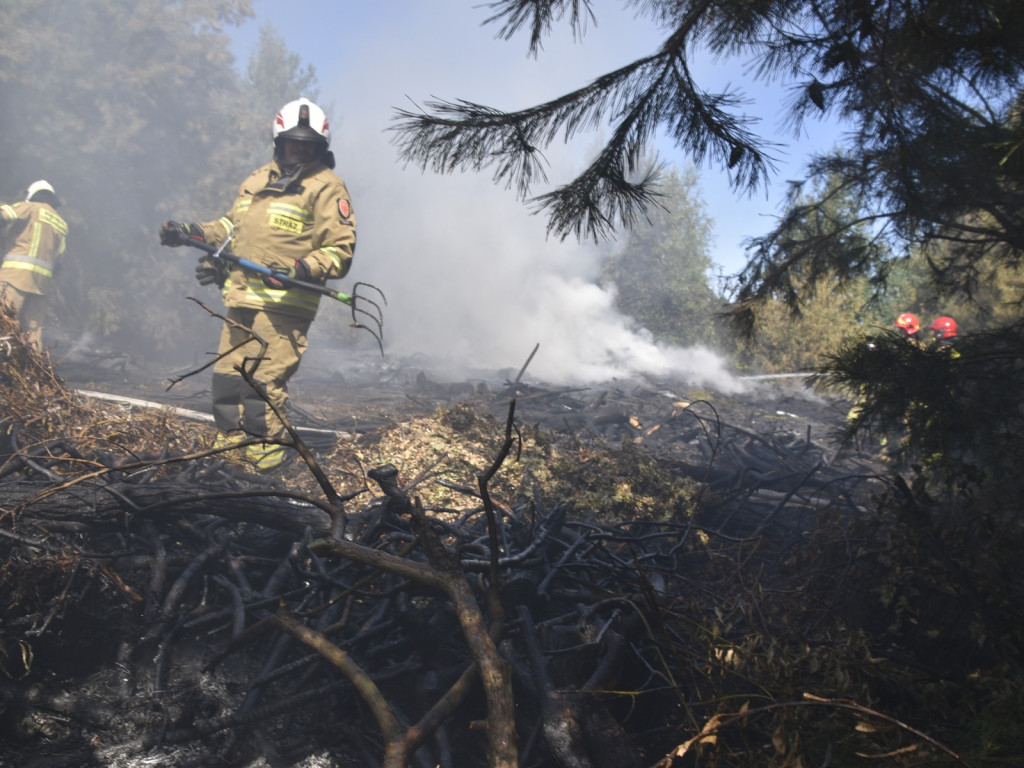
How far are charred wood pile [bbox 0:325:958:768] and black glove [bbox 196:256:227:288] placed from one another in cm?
176

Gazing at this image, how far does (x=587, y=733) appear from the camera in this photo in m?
1.84

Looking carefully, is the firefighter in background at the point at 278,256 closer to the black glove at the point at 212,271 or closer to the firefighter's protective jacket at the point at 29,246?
the black glove at the point at 212,271

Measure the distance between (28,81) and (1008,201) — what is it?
17306 mm

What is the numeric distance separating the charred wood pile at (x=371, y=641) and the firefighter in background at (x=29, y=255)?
18.5 ft

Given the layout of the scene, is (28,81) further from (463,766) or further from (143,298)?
(463,766)

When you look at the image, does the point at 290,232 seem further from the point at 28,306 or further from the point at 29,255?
the point at 28,306

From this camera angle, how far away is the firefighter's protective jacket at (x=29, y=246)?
714 centimetres

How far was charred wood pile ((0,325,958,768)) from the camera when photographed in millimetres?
1743

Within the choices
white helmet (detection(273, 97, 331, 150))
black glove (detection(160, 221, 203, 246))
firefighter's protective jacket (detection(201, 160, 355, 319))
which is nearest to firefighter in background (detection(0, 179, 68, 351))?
black glove (detection(160, 221, 203, 246))

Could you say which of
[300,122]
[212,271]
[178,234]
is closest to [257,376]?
[212,271]

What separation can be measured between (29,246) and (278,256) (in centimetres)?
533

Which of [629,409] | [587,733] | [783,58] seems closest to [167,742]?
[587,733]

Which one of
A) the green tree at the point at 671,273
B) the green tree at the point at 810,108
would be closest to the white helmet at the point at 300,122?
the green tree at the point at 810,108

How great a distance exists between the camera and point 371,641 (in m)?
2.31
